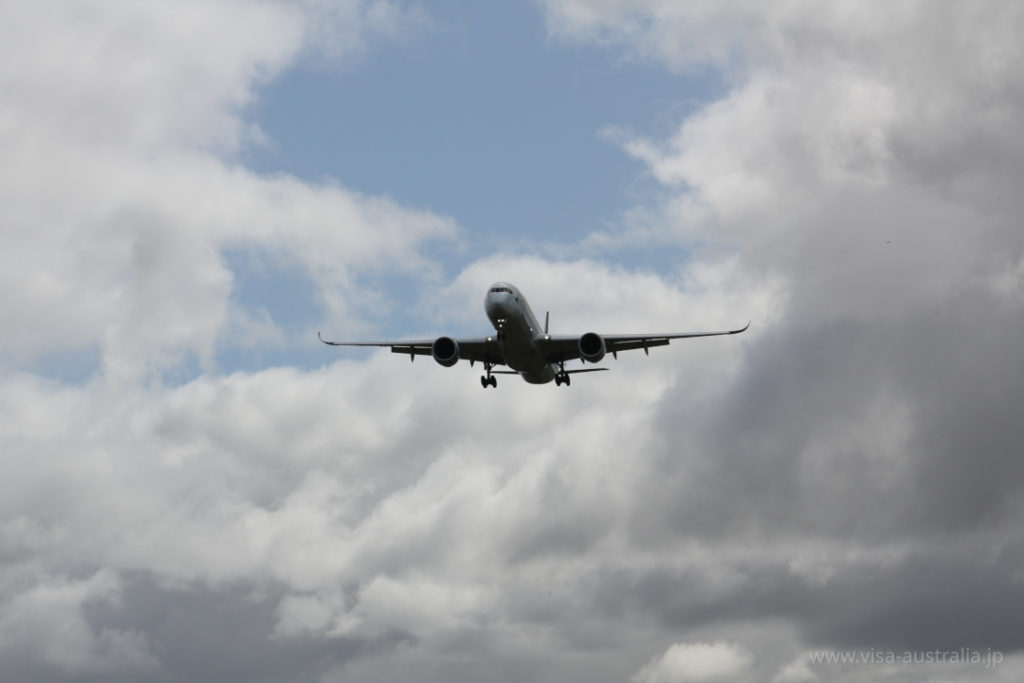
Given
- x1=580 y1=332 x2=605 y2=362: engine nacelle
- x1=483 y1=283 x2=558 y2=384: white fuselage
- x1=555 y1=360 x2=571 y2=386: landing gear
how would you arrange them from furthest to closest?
x1=555 y1=360 x2=571 y2=386: landing gear < x1=580 y1=332 x2=605 y2=362: engine nacelle < x1=483 y1=283 x2=558 y2=384: white fuselage

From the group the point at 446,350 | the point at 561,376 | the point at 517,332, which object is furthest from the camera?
the point at 561,376

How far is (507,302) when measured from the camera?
73812 millimetres

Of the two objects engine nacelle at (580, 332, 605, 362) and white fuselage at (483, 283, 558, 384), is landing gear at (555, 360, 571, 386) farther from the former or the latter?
engine nacelle at (580, 332, 605, 362)

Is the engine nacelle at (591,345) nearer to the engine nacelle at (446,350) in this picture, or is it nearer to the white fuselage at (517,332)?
the white fuselage at (517,332)

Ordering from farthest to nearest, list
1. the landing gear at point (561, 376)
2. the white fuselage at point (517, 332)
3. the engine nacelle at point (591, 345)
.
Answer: the landing gear at point (561, 376) → the engine nacelle at point (591, 345) → the white fuselage at point (517, 332)

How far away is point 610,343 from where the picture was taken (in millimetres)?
80375

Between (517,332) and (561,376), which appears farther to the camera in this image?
(561,376)

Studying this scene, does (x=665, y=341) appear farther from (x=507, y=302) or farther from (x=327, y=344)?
(x=327, y=344)

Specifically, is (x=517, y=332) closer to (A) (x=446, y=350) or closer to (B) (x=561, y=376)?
(A) (x=446, y=350)

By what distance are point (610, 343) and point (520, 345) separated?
239 inches

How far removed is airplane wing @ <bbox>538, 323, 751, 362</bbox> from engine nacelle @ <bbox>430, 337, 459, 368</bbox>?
496 centimetres

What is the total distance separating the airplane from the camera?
74.6 metres

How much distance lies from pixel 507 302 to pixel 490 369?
31.9ft

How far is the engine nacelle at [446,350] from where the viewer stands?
7819 cm
